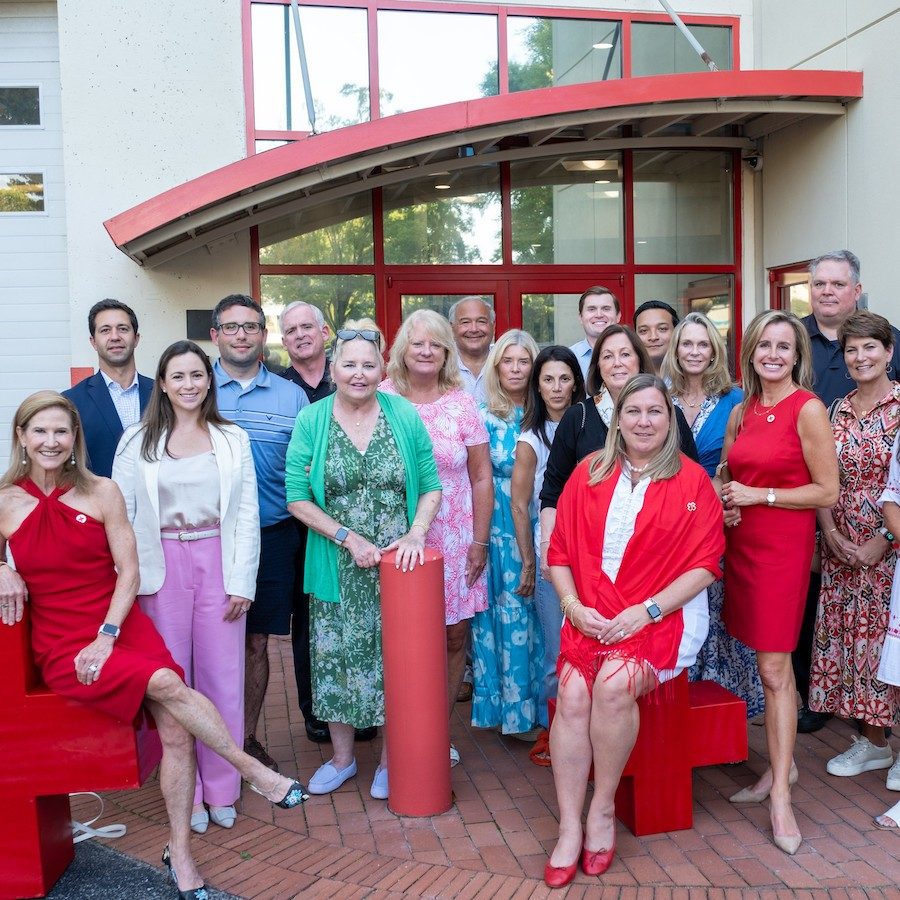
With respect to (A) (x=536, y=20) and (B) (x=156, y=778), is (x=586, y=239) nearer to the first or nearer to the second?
(A) (x=536, y=20)

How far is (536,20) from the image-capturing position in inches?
341

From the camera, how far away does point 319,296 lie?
8453 mm

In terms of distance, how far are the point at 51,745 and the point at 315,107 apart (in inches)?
254

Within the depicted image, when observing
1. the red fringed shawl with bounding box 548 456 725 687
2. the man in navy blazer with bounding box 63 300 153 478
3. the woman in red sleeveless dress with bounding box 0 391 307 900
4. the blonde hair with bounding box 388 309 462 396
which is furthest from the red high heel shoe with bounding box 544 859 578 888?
Result: the man in navy blazer with bounding box 63 300 153 478

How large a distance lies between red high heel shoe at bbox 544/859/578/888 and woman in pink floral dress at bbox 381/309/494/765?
42.0 inches

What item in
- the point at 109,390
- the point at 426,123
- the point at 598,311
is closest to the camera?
the point at 109,390

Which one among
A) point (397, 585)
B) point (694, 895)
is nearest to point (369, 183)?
point (397, 585)

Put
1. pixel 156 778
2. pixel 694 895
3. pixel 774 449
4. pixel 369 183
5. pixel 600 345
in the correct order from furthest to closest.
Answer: pixel 369 183 < pixel 156 778 < pixel 600 345 < pixel 774 449 < pixel 694 895

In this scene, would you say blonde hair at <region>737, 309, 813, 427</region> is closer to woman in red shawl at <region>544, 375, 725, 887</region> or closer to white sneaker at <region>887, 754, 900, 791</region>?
woman in red shawl at <region>544, 375, 725, 887</region>

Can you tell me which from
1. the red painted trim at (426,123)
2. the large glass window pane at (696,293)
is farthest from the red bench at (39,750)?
the large glass window pane at (696,293)

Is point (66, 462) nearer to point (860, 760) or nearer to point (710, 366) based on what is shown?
point (710, 366)

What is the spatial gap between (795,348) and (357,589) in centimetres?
210

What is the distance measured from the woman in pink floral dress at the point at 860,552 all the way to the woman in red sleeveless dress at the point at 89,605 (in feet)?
8.14

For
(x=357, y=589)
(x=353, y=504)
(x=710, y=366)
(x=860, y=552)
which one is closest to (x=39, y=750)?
(x=357, y=589)
